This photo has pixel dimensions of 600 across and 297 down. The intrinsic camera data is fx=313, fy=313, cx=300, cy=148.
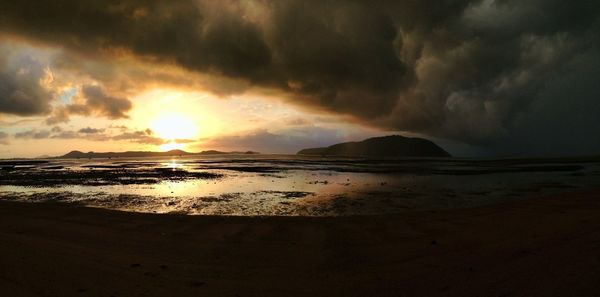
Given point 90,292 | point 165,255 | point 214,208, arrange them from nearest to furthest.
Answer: point 90,292, point 165,255, point 214,208

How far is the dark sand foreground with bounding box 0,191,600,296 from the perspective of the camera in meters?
6.65

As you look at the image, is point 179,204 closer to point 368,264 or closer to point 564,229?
point 368,264

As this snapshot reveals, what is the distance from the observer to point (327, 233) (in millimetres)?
12375

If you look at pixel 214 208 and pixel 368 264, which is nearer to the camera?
pixel 368 264

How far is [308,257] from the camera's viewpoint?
30.5 ft

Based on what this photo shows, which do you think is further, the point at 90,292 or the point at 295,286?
the point at 295,286

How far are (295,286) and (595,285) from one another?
582 cm

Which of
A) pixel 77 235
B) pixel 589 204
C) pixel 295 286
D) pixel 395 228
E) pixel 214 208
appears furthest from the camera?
pixel 214 208

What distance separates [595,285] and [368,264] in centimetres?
456

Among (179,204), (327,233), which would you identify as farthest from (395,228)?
(179,204)

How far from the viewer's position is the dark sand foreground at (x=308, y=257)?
A: 6648mm

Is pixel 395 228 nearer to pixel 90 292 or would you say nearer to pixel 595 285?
pixel 595 285

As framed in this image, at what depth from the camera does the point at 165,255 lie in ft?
30.7

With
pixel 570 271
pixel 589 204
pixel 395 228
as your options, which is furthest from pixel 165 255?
pixel 589 204
